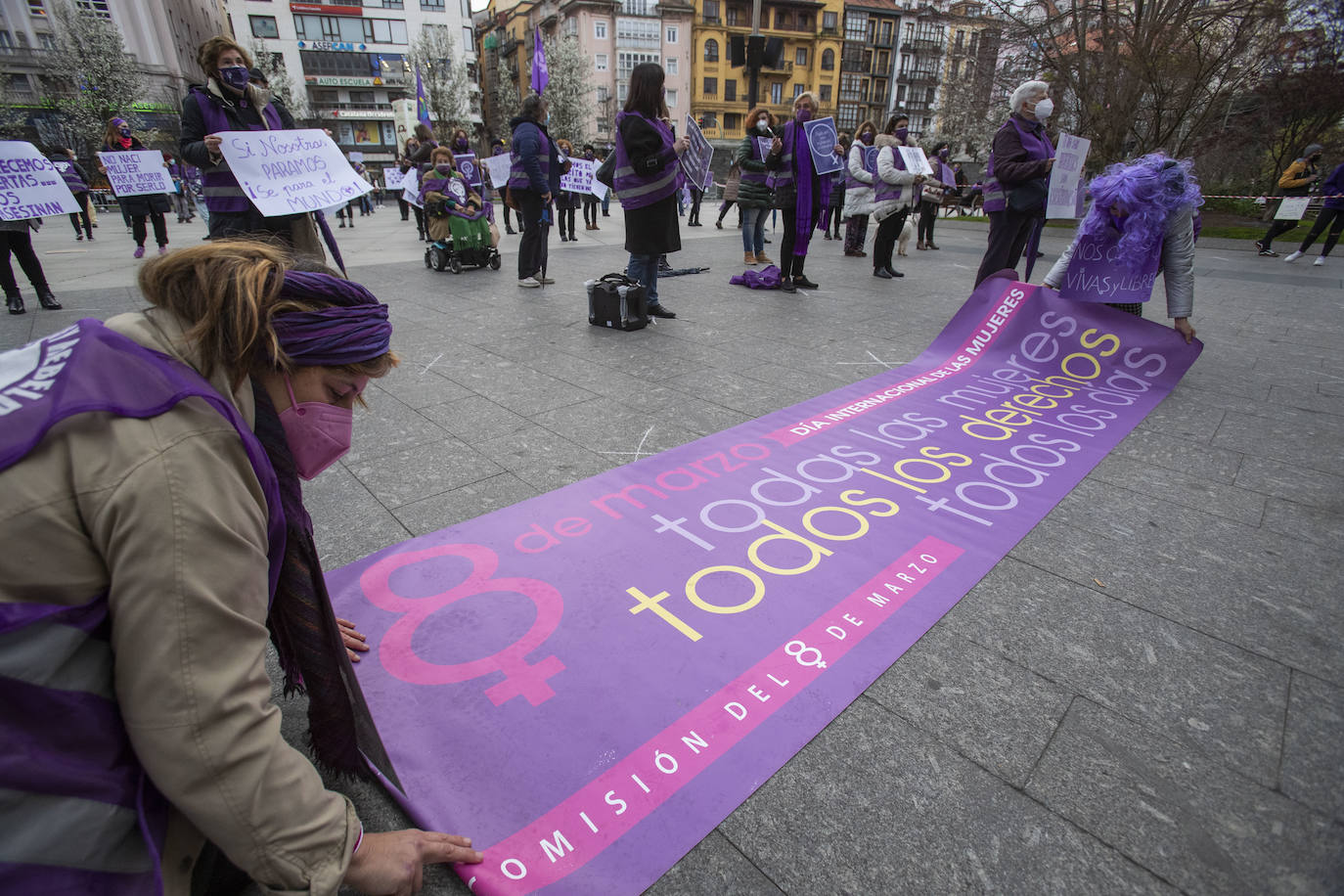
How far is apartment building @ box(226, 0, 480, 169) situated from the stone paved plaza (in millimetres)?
56553

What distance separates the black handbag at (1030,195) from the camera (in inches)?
219

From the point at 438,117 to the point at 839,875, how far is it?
48.8m

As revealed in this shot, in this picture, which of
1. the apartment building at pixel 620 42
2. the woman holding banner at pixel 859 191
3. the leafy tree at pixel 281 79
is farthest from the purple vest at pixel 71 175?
the apartment building at pixel 620 42

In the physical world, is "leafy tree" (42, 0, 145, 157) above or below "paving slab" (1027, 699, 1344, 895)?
above

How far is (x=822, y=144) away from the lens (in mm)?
6953

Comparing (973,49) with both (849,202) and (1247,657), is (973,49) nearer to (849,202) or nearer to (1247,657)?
(849,202)

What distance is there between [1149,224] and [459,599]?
450 centimetres

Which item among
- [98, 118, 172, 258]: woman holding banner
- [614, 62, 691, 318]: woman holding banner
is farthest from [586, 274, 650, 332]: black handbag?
[98, 118, 172, 258]: woman holding banner

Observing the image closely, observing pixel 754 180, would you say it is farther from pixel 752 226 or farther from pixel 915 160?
pixel 915 160

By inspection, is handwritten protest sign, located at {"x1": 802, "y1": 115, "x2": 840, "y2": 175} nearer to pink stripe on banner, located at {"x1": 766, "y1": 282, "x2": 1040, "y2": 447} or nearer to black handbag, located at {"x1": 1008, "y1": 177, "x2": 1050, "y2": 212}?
black handbag, located at {"x1": 1008, "y1": 177, "x2": 1050, "y2": 212}

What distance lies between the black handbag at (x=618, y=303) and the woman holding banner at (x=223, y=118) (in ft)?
7.40

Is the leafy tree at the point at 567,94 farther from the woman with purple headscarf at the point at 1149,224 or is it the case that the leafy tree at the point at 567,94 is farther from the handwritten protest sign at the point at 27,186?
the woman with purple headscarf at the point at 1149,224

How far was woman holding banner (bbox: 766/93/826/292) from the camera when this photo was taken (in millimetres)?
7070

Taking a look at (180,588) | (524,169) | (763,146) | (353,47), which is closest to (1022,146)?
(763,146)
